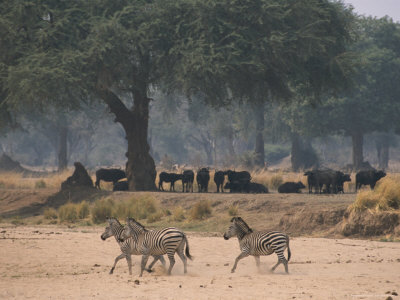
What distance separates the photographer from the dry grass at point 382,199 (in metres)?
21.7

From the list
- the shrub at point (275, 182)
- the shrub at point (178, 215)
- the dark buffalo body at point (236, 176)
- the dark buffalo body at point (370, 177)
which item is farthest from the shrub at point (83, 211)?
the shrub at point (275, 182)

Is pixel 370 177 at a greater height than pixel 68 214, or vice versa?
pixel 370 177

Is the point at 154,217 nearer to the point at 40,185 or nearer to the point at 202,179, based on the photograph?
the point at 202,179

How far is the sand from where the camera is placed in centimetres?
1263

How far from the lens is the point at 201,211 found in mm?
26500

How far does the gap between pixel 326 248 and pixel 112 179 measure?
2011 cm

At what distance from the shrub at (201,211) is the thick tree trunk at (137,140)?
8.29 meters

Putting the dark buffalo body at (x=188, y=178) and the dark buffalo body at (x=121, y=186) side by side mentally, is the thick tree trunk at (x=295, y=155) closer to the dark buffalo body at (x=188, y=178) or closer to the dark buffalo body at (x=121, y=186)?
the dark buffalo body at (x=188, y=178)

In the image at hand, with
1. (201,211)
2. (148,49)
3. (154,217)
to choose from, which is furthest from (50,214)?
(148,49)

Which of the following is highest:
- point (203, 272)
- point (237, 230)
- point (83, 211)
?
point (237, 230)

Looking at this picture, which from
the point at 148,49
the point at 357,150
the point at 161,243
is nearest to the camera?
the point at 161,243

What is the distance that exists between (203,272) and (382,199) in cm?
840

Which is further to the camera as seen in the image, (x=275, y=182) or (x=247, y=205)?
(x=275, y=182)

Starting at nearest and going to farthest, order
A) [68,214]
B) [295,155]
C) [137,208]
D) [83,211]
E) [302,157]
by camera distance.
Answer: [137,208], [68,214], [83,211], [295,155], [302,157]
